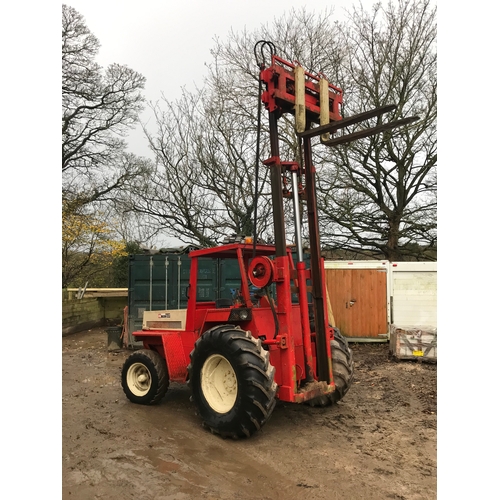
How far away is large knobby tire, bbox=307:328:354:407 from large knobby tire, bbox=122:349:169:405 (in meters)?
1.98

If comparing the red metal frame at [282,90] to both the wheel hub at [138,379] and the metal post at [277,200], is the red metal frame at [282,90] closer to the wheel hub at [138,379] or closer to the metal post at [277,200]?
the metal post at [277,200]

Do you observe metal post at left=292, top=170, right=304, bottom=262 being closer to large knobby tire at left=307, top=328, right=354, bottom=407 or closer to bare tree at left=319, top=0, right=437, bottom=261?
large knobby tire at left=307, top=328, right=354, bottom=407

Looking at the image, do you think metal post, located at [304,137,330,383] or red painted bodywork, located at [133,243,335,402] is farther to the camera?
metal post, located at [304,137,330,383]

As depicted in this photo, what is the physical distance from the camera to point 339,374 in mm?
5488

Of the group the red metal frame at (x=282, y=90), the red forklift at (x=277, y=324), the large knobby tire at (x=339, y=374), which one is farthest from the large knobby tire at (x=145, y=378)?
the red metal frame at (x=282, y=90)

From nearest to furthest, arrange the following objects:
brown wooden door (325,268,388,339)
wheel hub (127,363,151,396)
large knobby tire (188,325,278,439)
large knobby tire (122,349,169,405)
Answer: large knobby tire (188,325,278,439), large knobby tire (122,349,169,405), wheel hub (127,363,151,396), brown wooden door (325,268,388,339)

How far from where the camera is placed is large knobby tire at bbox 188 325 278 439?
440cm

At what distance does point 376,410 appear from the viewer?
5.76 m

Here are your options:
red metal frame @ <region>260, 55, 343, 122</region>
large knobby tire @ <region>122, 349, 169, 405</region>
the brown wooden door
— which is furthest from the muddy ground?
the brown wooden door

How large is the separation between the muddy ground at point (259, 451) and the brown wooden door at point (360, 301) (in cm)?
452

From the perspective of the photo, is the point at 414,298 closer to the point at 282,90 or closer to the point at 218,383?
the point at 218,383

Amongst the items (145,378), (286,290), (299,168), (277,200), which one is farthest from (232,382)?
(299,168)

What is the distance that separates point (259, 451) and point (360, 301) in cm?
761

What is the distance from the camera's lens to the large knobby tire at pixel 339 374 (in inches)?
216
